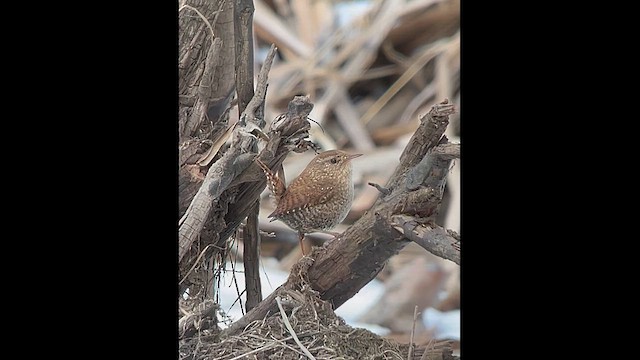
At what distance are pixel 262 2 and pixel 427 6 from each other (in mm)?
202

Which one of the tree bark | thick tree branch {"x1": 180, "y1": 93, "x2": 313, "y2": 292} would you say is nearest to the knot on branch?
thick tree branch {"x1": 180, "y1": 93, "x2": 313, "y2": 292}

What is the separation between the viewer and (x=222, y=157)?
3.90 feet

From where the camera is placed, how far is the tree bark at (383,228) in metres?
1.11

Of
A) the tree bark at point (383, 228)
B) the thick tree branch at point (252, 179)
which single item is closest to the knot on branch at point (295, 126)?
the thick tree branch at point (252, 179)

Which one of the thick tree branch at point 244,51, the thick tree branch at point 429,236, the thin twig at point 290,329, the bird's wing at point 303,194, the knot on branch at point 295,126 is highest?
the thick tree branch at point 244,51

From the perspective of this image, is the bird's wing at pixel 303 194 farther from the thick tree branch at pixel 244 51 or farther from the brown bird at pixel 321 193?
the thick tree branch at pixel 244 51

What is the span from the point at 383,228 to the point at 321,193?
8 cm

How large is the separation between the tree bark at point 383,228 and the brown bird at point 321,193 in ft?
0.09

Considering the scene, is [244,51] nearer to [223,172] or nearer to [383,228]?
[223,172]

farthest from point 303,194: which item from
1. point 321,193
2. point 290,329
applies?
point 290,329

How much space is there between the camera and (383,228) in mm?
1129
